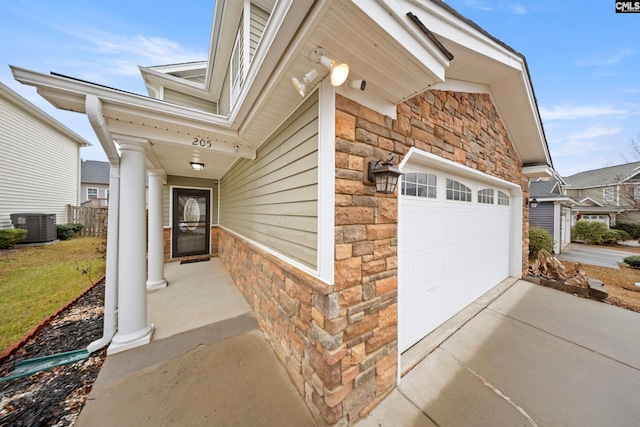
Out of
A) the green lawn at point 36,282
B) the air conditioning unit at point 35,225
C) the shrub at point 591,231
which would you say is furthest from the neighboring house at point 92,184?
the shrub at point 591,231

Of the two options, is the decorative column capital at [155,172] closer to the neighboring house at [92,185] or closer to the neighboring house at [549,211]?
the neighboring house at [549,211]

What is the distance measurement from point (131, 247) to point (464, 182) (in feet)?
15.6

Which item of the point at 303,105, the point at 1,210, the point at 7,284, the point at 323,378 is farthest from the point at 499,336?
the point at 1,210

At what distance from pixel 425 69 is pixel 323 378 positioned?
8.22ft

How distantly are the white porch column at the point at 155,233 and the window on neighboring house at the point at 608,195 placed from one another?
95.3ft

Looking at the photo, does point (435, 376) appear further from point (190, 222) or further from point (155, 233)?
point (190, 222)

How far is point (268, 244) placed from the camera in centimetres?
288

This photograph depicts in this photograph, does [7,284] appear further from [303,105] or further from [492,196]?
[492,196]

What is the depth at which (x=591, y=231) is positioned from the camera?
1156 cm

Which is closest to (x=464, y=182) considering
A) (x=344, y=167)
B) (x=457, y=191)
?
Answer: (x=457, y=191)

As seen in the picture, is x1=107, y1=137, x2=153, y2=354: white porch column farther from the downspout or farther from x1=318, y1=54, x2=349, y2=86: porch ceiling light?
x1=318, y1=54, x2=349, y2=86: porch ceiling light

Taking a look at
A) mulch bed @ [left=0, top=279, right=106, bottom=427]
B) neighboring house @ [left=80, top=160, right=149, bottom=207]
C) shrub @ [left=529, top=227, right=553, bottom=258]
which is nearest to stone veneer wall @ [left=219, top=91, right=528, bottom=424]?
mulch bed @ [left=0, top=279, right=106, bottom=427]

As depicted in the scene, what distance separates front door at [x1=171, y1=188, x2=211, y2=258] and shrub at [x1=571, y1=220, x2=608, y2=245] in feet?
62.1

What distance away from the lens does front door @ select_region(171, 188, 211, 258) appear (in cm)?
658
